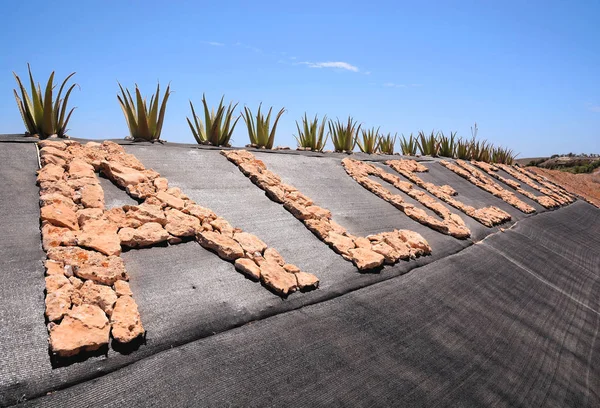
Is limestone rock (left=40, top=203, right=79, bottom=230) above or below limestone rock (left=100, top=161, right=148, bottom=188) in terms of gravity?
below

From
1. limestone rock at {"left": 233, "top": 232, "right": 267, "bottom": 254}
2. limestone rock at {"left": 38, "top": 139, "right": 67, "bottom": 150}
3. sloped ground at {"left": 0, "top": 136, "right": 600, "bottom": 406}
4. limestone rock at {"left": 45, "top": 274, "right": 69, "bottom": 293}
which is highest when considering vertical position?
limestone rock at {"left": 38, "top": 139, "right": 67, "bottom": 150}

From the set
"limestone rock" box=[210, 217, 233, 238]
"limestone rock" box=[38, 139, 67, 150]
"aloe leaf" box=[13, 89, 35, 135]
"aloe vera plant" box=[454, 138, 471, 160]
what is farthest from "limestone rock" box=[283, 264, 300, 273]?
"aloe vera plant" box=[454, 138, 471, 160]

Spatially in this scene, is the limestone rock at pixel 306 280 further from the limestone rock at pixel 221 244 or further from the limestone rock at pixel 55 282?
the limestone rock at pixel 55 282

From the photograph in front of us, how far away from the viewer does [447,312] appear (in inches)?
84.6

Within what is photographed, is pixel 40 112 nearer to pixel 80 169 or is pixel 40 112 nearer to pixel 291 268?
pixel 80 169

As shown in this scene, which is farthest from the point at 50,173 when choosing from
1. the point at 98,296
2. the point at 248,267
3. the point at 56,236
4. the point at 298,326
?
the point at 298,326

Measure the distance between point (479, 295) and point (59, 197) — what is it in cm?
252

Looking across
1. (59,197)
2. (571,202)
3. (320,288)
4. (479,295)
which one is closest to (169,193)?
(59,197)

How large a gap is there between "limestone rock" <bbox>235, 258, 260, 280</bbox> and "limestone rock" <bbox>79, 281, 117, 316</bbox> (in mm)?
608

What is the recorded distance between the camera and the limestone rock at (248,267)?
6.31ft

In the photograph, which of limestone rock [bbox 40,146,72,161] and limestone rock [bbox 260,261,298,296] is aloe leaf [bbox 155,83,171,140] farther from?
limestone rock [bbox 260,261,298,296]

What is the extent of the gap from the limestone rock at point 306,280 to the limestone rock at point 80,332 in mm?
896

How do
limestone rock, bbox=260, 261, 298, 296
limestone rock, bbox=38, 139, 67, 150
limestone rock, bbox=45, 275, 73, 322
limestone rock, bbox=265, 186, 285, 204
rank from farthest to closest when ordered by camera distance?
limestone rock, bbox=265, 186, 285, 204 < limestone rock, bbox=38, 139, 67, 150 < limestone rock, bbox=260, 261, 298, 296 < limestone rock, bbox=45, 275, 73, 322

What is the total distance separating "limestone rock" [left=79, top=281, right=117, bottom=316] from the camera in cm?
145
